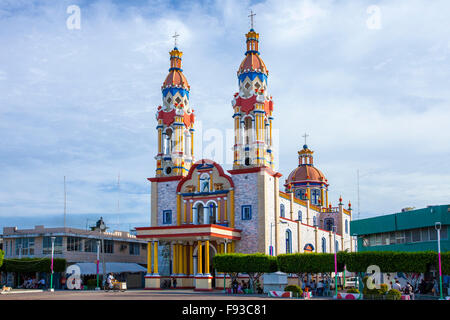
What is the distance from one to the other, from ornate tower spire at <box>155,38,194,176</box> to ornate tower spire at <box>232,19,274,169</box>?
266 inches

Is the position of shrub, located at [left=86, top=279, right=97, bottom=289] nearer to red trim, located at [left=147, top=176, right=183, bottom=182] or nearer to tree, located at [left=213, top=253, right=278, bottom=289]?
red trim, located at [left=147, top=176, right=183, bottom=182]

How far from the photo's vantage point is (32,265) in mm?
62281

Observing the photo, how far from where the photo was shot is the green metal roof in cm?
4756

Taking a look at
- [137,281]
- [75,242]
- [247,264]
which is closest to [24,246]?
[75,242]

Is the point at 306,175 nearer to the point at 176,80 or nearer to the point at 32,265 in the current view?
the point at 176,80

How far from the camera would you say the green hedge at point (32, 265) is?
61625mm

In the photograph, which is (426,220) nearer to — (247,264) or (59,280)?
(247,264)

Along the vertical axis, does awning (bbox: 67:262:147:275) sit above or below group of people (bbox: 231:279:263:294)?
above

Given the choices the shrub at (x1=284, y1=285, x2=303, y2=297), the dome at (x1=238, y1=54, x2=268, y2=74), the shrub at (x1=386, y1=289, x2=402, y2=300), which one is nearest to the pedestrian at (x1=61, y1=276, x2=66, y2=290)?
the dome at (x1=238, y1=54, x2=268, y2=74)

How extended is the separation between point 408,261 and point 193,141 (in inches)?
1234

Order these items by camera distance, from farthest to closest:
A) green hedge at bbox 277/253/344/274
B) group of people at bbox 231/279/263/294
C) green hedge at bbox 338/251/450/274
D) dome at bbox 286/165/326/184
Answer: dome at bbox 286/165/326/184
group of people at bbox 231/279/263/294
green hedge at bbox 277/253/344/274
green hedge at bbox 338/251/450/274

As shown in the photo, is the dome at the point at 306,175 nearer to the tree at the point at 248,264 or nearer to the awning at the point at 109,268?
the awning at the point at 109,268

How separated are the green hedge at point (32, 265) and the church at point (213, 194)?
1079cm

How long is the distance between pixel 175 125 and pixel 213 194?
9759 mm
